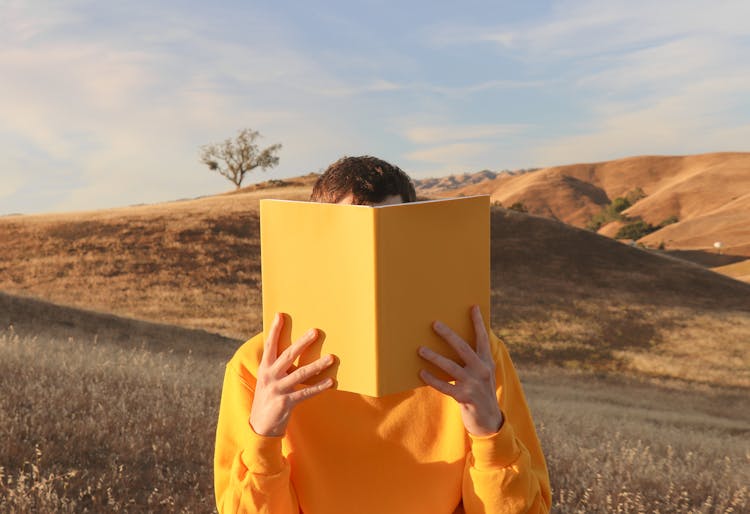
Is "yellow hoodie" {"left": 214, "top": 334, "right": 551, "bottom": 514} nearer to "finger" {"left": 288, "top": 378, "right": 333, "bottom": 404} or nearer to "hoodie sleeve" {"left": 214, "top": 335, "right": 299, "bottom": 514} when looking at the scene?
"hoodie sleeve" {"left": 214, "top": 335, "right": 299, "bottom": 514}

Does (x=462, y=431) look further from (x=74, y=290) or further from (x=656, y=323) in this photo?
(x=656, y=323)

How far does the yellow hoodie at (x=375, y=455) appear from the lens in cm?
222

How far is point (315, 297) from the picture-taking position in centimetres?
187

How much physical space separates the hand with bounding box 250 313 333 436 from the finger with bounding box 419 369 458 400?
0.28m

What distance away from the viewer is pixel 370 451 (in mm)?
2262

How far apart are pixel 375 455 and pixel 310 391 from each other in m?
0.53

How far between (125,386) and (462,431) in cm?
562

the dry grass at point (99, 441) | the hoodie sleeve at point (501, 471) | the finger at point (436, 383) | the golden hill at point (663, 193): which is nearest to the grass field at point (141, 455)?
the dry grass at point (99, 441)

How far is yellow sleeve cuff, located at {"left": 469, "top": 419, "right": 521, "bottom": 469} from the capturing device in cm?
211

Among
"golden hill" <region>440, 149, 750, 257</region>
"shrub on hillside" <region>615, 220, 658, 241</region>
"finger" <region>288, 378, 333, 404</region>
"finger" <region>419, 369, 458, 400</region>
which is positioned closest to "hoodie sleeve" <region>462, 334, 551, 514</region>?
"finger" <region>419, 369, 458, 400</region>

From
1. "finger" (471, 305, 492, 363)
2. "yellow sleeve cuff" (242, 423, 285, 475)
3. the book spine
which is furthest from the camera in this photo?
"yellow sleeve cuff" (242, 423, 285, 475)

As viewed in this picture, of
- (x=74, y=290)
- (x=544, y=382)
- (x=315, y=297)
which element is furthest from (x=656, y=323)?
(x=315, y=297)

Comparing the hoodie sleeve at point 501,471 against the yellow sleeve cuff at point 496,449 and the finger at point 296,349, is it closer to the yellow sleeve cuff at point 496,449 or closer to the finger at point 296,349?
the yellow sleeve cuff at point 496,449

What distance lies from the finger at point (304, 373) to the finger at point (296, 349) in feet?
0.12
